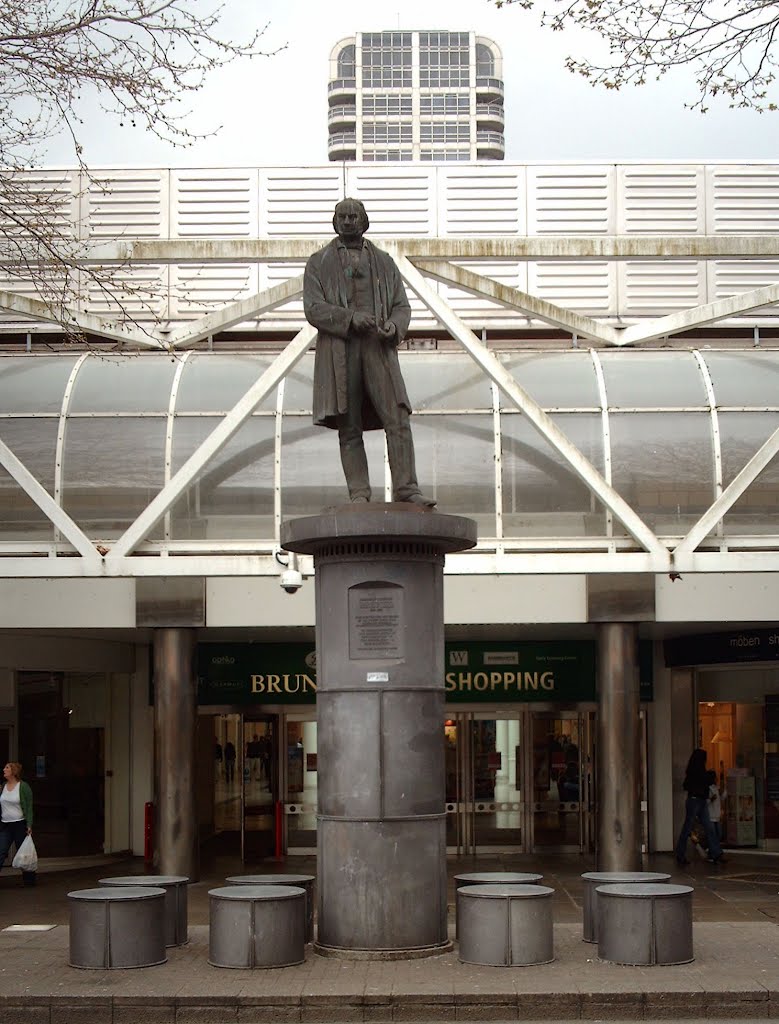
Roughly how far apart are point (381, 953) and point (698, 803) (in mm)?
12574

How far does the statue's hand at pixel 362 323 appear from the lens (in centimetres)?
1215

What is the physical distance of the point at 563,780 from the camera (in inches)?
1003

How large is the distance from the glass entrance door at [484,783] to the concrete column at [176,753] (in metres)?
5.83

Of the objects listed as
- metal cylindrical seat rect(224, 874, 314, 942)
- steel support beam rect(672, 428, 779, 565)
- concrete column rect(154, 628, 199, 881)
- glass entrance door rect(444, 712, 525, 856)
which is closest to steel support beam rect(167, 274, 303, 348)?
concrete column rect(154, 628, 199, 881)

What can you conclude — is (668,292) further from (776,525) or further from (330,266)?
(330,266)

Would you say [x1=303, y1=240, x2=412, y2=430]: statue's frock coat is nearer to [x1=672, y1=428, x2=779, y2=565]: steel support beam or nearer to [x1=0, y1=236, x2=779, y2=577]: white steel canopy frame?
[x1=0, y1=236, x2=779, y2=577]: white steel canopy frame

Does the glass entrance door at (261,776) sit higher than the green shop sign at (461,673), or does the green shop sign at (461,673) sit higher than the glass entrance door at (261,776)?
the green shop sign at (461,673)

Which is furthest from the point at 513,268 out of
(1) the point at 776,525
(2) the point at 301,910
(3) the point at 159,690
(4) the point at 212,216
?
(2) the point at 301,910

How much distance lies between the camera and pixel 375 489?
68.1 feet

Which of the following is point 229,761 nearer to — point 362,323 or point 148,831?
point 148,831

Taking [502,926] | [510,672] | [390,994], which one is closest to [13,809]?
[510,672]

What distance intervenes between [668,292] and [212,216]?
7383mm

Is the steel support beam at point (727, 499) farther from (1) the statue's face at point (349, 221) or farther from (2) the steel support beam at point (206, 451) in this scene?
(1) the statue's face at point (349, 221)

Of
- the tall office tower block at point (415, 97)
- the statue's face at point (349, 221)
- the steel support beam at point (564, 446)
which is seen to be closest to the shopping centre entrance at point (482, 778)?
the steel support beam at point (564, 446)
